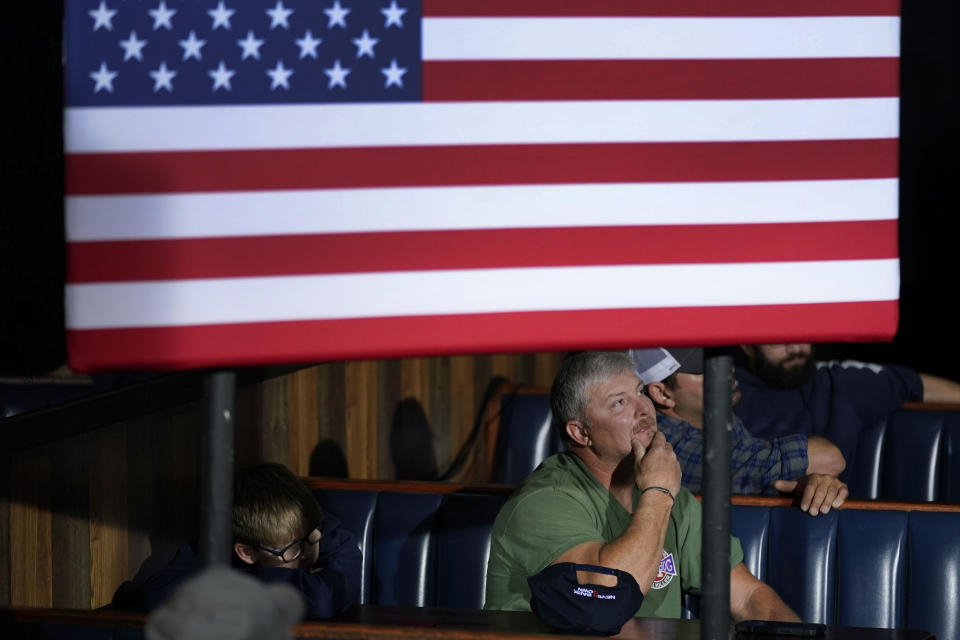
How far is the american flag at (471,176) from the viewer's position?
1.09 meters

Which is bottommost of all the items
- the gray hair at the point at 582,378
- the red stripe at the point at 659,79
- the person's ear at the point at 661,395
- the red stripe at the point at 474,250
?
the person's ear at the point at 661,395

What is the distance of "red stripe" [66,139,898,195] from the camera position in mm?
1087

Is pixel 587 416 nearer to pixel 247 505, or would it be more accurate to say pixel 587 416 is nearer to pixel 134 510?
pixel 247 505

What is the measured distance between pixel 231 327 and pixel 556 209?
33cm

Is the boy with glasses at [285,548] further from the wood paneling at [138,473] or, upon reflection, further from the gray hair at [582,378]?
the gray hair at [582,378]

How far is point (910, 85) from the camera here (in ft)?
20.6

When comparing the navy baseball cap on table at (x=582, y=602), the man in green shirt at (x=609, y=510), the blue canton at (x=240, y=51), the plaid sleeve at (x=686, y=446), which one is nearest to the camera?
the blue canton at (x=240, y=51)

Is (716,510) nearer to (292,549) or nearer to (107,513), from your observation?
(292,549)

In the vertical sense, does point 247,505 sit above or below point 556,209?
below

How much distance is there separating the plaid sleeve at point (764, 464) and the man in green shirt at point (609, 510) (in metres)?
0.67

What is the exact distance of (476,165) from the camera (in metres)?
1.15

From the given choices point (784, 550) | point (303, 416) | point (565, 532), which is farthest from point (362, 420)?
point (565, 532)

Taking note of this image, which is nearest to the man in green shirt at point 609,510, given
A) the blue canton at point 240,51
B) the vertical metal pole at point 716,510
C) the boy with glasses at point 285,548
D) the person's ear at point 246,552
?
the boy with glasses at point 285,548

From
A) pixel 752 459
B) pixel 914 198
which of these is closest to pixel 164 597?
pixel 752 459
